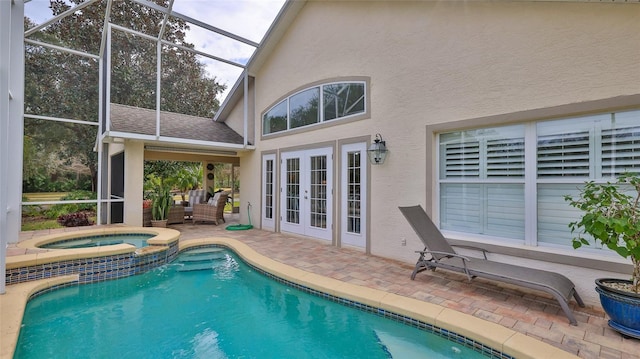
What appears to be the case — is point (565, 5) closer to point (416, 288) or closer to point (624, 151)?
point (624, 151)

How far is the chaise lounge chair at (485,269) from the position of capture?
13.0ft

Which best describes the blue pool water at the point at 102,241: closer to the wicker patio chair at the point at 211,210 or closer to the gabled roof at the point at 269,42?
the wicker patio chair at the point at 211,210

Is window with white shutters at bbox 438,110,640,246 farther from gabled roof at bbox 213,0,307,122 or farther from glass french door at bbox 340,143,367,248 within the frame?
gabled roof at bbox 213,0,307,122

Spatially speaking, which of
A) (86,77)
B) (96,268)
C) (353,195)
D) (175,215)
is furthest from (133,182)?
(86,77)

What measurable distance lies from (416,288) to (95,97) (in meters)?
15.4

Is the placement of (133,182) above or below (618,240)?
above

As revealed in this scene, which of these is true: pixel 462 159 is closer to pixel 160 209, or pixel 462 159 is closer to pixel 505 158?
pixel 505 158

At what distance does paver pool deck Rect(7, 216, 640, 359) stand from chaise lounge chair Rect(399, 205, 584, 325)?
0.84 feet

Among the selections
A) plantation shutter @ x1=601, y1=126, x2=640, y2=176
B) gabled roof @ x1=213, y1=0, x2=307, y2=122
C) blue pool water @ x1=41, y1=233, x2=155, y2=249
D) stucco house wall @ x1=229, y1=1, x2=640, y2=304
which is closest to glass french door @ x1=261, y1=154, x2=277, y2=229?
stucco house wall @ x1=229, y1=1, x2=640, y2=304

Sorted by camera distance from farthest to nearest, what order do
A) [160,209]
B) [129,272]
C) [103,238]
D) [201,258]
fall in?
[160,209]
[103,238]
[201,258]
[129,272]

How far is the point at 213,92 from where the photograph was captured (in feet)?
67.1

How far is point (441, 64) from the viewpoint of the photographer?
19.8 ft

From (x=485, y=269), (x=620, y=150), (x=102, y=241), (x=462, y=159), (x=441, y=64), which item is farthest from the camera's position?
(x=102, y=241)

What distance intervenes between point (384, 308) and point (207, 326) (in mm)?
2545
